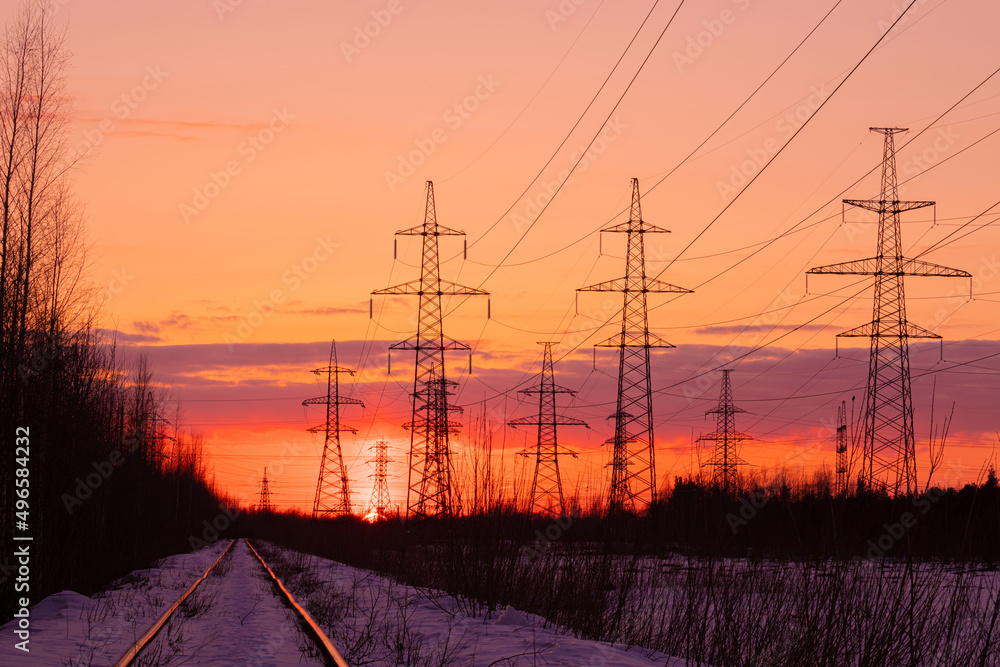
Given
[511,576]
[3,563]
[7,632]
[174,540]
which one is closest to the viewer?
[7,632]

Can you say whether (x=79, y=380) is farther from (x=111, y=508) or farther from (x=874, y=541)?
(x=874, y=541)

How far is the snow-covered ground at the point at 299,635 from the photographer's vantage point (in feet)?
33.5

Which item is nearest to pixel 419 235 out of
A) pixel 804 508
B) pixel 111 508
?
pixel 111 508

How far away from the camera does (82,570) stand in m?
21.7

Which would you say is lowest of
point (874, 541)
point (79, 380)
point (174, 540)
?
point (174, 540)

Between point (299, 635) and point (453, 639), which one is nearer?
point (453, 639)

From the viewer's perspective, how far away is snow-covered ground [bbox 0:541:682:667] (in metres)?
10.2

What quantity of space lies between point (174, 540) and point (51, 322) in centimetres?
4855

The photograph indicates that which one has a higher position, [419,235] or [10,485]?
[419,235]

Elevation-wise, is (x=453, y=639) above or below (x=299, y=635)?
above

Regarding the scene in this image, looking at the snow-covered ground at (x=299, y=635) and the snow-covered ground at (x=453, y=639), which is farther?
the snow-covered ground at (x=299, y=635)

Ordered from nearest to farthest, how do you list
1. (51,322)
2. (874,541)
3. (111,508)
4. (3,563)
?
(874,541) → (3,563) → (51,322) → (111,508)

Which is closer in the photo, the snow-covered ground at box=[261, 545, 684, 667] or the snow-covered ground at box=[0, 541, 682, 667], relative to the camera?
the snow-covered ground at box=[261, 545, 684, 667]

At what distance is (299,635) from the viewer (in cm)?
1332
